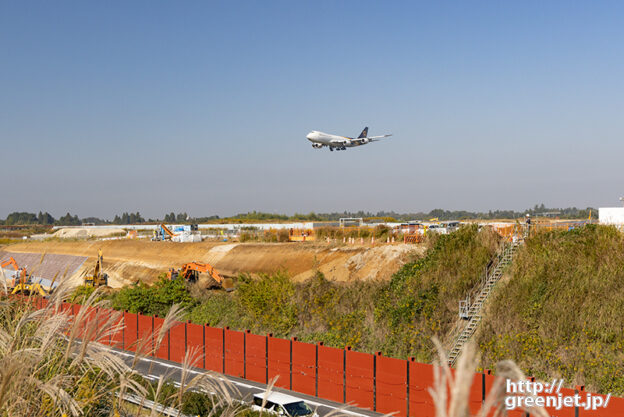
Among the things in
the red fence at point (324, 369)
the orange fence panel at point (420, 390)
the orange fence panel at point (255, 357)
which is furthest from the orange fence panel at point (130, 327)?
the orange fence panel at point (420, 390)

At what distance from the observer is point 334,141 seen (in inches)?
3396

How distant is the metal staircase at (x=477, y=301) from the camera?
104 feet

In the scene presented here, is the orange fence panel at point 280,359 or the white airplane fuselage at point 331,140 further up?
the white airplane fuselage at point 331,140

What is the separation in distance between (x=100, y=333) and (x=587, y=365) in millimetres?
23360

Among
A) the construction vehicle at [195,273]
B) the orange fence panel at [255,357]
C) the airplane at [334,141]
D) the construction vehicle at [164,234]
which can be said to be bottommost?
the orange fence panel at [255,357]

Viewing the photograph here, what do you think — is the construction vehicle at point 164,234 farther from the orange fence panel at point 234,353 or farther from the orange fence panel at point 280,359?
the orange fence panel at point 280,359

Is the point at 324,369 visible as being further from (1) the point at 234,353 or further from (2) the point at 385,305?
(2) the point at 385,305

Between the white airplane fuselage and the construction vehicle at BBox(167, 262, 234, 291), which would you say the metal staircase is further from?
the white airplane fuselage

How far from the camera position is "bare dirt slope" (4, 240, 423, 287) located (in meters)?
54.9

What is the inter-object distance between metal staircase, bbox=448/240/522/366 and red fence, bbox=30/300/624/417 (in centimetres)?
676

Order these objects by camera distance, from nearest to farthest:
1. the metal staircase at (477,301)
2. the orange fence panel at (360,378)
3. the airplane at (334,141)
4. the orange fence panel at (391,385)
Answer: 1. the orange fence panel at (391,385)
2. the orange fence panel at (360,378)
3. the metal staircase at (477,301)
4. the airplane at (334,141)

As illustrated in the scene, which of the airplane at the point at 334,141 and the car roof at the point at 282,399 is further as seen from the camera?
the airplane at the point at 334,141

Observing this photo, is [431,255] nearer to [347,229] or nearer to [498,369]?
[498,369]

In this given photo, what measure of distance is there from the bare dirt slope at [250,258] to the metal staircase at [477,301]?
418 inches
